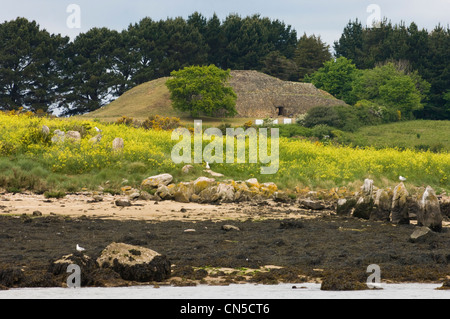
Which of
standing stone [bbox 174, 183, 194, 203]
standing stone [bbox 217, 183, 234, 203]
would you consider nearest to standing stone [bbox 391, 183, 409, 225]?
standing stone [bbox 217, 183, 234, 203]

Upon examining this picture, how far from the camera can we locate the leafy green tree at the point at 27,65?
65.1m

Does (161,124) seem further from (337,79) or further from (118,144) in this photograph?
(337,79)

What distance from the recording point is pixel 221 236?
1867 centimetres

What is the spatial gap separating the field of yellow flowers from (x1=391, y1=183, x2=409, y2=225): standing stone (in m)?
7.51

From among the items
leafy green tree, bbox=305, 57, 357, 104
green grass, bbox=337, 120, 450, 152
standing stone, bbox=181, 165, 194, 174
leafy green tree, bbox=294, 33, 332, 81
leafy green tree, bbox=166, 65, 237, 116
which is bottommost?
standing stone, bbox=181, 165, 194, 174

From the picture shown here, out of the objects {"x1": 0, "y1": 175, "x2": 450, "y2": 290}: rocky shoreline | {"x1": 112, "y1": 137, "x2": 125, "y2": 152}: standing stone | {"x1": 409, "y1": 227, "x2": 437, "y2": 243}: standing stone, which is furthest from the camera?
{"x1": 112, "y1": 137, "x2": 125, "y2": 152}: standing stone

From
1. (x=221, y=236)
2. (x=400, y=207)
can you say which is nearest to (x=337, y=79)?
(x=400, y=207)

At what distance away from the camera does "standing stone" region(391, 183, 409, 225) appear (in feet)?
76.2

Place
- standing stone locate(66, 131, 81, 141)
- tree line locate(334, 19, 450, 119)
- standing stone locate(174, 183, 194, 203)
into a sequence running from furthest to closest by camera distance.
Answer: tree line locate(334, 19, 450, 119) → standing stone locate(66, 131, 81, 141) → standing stone locate(174, 183, 194, 203)

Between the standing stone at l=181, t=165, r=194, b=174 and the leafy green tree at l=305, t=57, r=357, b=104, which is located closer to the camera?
the standing stone at l=181, t=165, r=194, b=174

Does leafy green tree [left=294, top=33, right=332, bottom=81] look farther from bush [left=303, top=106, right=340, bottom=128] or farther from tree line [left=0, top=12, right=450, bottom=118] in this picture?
bush [left=303, top=106, right=340, bottom=128]

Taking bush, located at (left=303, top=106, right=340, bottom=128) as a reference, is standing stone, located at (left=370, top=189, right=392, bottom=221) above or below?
below

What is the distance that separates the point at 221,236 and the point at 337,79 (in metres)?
66.2

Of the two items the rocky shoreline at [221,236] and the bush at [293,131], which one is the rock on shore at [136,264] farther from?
the bush at [293,131]
